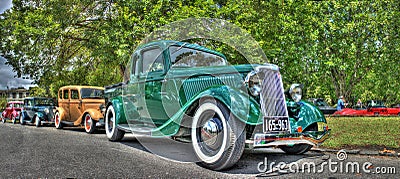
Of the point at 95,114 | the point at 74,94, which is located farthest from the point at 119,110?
the point at 74,94

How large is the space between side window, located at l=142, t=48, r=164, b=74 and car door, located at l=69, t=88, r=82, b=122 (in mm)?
6401

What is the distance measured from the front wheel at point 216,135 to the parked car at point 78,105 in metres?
7.29

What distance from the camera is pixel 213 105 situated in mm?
5086

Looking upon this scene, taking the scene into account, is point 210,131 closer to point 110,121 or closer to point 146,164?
point 146,164

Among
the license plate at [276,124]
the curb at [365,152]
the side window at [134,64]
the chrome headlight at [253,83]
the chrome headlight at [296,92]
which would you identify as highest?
the side window at [134,64]

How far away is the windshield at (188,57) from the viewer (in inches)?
272

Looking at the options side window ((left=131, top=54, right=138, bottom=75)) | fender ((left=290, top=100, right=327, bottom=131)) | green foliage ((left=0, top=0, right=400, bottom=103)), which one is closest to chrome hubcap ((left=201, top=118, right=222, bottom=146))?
fender ((left=290, top=100, right=327, bottom=131))

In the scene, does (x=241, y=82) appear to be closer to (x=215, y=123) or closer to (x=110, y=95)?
(x=215, y=123)

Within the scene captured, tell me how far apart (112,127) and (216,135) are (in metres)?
4.56

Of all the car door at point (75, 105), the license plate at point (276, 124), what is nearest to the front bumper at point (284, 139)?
the license plate at point (276, 124)

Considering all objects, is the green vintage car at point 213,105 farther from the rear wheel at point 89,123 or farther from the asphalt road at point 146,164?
the rear wheel at point 89,123

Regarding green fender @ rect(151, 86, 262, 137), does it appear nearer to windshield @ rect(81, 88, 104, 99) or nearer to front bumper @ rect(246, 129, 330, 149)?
front bumper @ rect(246, 129, 330, 149)

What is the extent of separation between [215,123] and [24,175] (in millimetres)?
2778

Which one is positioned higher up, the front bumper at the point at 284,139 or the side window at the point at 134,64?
the side window at the point at 134,64
